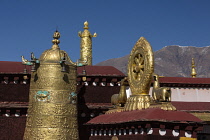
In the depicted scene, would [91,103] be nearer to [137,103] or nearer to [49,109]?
[49,109]

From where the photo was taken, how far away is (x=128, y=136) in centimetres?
1661

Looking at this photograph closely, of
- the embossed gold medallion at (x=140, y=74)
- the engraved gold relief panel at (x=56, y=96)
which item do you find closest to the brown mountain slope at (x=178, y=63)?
the embossed gold medallion at (x=140, y=74)

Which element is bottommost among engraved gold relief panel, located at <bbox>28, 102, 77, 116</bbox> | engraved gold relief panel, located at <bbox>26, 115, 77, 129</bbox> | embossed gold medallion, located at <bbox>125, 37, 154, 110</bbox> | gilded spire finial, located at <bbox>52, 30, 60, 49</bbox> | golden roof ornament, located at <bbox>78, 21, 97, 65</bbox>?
engraved gold relief panel, located at <bbox>26, 115, 77, 129</bbox>

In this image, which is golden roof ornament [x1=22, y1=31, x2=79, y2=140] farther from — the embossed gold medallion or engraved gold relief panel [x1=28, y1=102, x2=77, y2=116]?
the embossed gold medallion

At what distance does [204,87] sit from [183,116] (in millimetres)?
9777

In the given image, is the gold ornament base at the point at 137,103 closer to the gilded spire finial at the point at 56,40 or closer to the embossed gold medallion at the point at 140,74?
the embossed gold medallion at the point at 140,74

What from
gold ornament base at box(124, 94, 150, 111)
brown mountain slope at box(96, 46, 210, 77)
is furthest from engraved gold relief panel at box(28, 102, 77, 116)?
brown mountain slope at box(96, 46, 210, 77)

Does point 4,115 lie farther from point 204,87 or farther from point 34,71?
point 204,87

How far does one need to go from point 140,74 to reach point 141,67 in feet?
1.12

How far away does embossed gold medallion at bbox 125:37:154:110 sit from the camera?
17.8m

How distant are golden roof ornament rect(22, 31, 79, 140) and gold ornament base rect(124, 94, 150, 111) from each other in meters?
2.36

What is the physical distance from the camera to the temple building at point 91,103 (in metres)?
15.8

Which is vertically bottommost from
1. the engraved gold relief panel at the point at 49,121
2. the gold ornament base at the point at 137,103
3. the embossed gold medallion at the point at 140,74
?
the engraved gold relief panel at the point at 49,121

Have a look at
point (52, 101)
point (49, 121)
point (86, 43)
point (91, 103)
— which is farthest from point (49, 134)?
point (86, 43)
